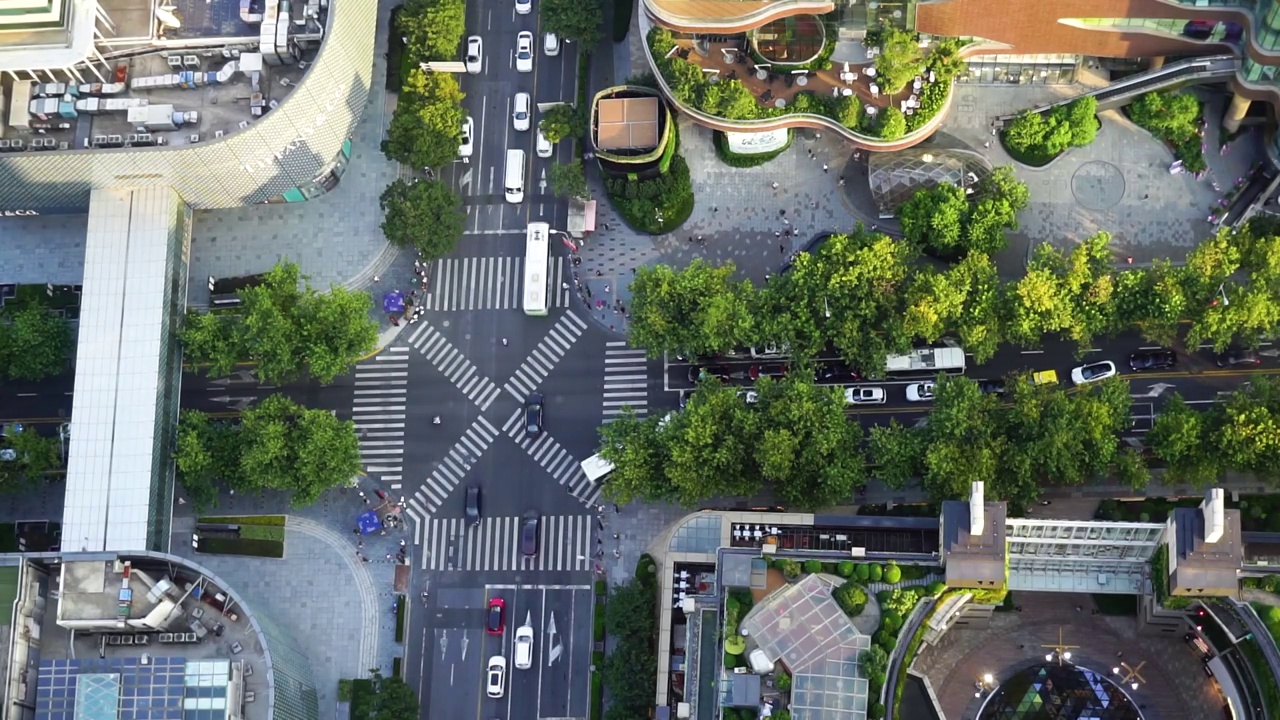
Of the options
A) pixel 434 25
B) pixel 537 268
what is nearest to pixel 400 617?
pixel 537 268

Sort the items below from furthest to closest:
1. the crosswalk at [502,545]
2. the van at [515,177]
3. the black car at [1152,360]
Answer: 1. the van at [515,177]
2. the crosswalk at [502,545]
3. the black car at [1152,360]

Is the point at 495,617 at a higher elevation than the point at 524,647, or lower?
higher

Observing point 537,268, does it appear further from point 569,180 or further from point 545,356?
point 569,180

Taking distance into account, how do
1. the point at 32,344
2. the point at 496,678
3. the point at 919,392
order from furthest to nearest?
the point at 32,344, the point at 919,392, the point at 496,678

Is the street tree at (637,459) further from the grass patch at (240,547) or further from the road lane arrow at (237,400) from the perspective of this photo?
the road lane arrow at (237,400)

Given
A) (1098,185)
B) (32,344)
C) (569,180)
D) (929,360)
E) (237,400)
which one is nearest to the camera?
(929,360)

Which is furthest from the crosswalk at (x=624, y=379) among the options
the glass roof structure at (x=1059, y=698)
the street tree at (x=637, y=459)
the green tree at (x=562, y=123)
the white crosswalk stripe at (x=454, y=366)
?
the glass roof structure at (x=1059, y=698)
